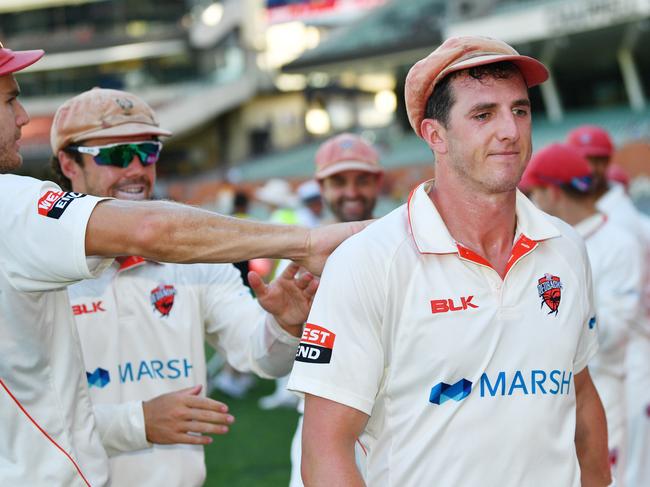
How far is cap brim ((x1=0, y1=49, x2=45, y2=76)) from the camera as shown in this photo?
262 centimetres

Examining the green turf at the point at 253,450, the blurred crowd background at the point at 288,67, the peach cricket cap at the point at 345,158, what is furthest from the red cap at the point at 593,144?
the blurred crowd background at the point at 288,67

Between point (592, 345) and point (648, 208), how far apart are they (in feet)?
48.5

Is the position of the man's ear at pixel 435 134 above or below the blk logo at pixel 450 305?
above

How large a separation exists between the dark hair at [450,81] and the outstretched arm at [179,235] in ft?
2.00

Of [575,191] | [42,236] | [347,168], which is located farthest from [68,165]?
[575,191]

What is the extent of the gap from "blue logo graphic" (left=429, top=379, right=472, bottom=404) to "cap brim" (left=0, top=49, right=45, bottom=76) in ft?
5.34

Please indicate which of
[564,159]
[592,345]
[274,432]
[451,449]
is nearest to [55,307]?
[451,449]

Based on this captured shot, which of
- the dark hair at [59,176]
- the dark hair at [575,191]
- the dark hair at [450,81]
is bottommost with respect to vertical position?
the dark hair at [575,191]

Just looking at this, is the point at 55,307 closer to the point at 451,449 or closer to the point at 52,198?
the point at 52,198

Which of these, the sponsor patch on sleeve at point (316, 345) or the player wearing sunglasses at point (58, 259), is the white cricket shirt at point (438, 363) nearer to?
the sponsor patch on sleeve at point (316, 345)

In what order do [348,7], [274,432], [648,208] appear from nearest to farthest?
[274,432] < [648,208] < [348,7]

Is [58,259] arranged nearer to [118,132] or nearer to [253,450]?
[118,132]

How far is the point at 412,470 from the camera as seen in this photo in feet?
8.16

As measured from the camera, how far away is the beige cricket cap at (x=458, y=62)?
258cm
